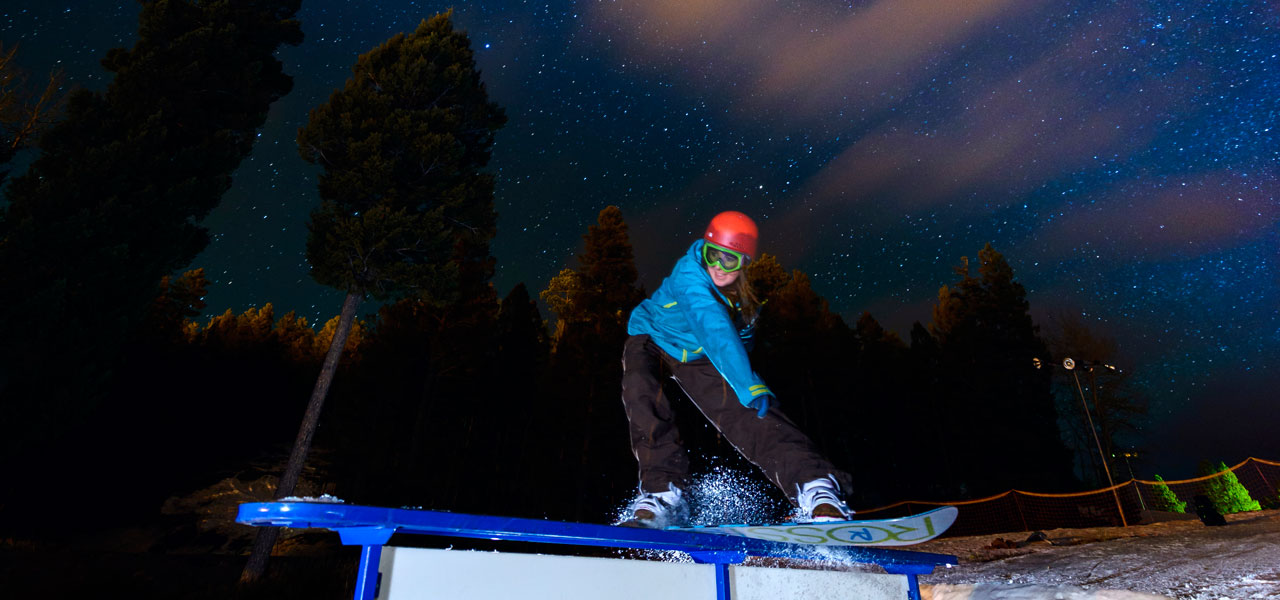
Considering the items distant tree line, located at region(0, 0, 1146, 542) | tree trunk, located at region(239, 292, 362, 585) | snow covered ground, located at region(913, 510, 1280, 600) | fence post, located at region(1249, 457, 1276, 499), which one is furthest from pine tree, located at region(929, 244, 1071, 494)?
tree trunk, located at region(239, 292, 362, 585)

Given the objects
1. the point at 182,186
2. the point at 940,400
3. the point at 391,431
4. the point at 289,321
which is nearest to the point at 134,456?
the point at 391,431

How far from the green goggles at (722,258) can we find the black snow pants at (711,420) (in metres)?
0.68

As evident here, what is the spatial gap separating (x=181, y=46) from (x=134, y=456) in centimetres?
1922

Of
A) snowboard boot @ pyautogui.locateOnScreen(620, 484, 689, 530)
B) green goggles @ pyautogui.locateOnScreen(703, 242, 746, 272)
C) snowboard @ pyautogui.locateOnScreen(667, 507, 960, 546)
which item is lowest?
snowboard @ pyautogui.locateOnScreen(667, 507, 960, 546)

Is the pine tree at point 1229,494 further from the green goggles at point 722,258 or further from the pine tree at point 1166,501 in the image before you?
the green goggles at point 722,258

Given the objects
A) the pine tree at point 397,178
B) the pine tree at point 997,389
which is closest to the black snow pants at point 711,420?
the pine tree at point 397,178

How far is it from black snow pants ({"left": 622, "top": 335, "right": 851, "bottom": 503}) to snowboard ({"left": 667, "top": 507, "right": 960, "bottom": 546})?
28 centimetres

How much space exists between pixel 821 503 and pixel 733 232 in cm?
184

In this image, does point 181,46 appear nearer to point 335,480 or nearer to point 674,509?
point 674,509

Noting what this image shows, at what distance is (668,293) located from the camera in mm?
4262

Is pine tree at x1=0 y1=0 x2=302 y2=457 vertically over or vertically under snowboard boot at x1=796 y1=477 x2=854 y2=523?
over

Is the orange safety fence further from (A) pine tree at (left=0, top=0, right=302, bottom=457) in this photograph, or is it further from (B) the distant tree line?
(A) pine tree at (left=0, top=0, right=302, bottom=457)

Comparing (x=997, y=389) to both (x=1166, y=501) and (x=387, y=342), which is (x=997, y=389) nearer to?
(x=1166, y=501)

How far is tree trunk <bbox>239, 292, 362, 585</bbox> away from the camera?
10.8 m
